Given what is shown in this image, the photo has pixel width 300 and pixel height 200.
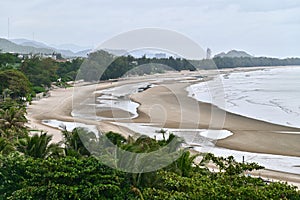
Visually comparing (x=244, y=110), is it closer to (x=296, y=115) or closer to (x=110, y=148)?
(x=296, y=115)

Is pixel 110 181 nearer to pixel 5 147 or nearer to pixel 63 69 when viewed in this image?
pixel 5 147

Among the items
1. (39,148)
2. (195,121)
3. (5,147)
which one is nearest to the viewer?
(39,148)

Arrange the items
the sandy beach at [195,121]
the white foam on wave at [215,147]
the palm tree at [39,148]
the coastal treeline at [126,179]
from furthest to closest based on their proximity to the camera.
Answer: the sandy beach at [195,121], the white foam on wave at [215,147], the palm tree at [39,148], the coastal treeline at [126,179]

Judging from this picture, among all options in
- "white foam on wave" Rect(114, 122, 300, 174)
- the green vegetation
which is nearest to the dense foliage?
the green vegetation

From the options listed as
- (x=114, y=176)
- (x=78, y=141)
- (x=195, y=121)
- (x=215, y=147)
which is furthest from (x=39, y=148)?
(x=195, y=121)

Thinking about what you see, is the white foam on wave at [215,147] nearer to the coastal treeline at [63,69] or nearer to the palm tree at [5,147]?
the palm tree at [5,147]

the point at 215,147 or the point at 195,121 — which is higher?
the point at 195,121

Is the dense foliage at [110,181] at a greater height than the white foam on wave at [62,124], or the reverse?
the dense foliage at [110,181]

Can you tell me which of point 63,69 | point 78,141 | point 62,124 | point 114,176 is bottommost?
point 62,124

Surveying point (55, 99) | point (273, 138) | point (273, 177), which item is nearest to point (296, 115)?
point (273, 138)

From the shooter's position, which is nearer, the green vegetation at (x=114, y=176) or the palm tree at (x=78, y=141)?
the green vegetation at (x=114, y=176)

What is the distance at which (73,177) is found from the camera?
1068 centimetres

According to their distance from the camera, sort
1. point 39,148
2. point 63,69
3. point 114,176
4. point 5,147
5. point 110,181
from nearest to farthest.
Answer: point 110,181
point 114,176
point 39,148
point 5,147
point 63,69

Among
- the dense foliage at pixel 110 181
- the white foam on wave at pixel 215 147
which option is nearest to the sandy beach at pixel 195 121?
the white foam on wave at pixel 215 147
